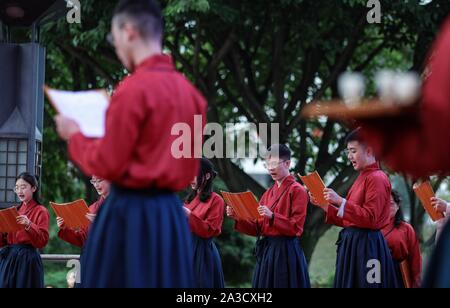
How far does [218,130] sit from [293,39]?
5.30 ft

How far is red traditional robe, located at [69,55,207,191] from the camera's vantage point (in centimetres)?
370

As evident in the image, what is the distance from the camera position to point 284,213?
6.83 meters

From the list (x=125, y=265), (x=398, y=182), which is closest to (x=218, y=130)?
(x=398, y=182)

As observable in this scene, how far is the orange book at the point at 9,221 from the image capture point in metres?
6.66

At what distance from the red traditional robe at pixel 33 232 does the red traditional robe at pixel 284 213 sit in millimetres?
1594

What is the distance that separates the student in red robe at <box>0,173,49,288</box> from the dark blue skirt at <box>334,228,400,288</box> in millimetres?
2402

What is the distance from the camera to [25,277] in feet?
22.6

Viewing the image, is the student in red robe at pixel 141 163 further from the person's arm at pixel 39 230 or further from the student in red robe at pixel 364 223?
the person's arm at pixel 39 230

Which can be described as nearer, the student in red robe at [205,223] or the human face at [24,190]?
the human face at [24,190]

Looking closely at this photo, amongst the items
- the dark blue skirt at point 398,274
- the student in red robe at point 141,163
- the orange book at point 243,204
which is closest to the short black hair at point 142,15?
the student in red robe at point 141,163

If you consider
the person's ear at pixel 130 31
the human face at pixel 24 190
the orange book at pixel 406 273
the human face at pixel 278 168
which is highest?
the person's ear at pixel 130 31

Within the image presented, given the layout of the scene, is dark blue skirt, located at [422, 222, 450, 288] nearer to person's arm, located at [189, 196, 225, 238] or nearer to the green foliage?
person's arm, located at [189, 196, 225, 238]

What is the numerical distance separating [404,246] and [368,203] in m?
0.90
